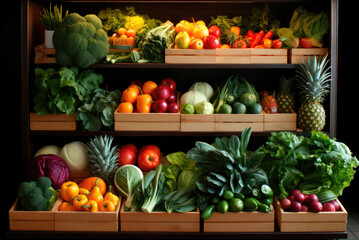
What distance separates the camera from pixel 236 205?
3.60 metres

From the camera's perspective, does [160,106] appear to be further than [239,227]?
Yes

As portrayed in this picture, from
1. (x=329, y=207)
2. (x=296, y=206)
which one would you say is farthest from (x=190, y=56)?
(x=329, y=207)

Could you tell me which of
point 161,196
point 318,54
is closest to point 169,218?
point 161,196

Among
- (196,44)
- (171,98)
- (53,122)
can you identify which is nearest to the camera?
(196,44)

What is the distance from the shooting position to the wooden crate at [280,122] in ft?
13.3

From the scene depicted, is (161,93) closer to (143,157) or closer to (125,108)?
(125,108)

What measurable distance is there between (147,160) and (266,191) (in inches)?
45.3

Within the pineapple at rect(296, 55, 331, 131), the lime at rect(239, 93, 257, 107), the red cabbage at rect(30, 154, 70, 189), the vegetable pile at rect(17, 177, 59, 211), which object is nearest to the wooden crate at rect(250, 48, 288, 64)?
the pineapple at rect(296, 55, 331, 131)

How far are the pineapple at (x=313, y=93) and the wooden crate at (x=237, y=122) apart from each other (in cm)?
38

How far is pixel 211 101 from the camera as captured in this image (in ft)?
14.3

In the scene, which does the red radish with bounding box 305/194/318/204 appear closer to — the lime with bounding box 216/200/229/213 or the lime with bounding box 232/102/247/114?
the lime with bounding box 216/200/229/213

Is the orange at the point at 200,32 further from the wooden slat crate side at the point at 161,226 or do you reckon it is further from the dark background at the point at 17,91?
the wooden slat crate side at the point at 161,226

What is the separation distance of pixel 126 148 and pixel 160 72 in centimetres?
85

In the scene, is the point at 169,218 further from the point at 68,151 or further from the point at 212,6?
the point at 212,6
